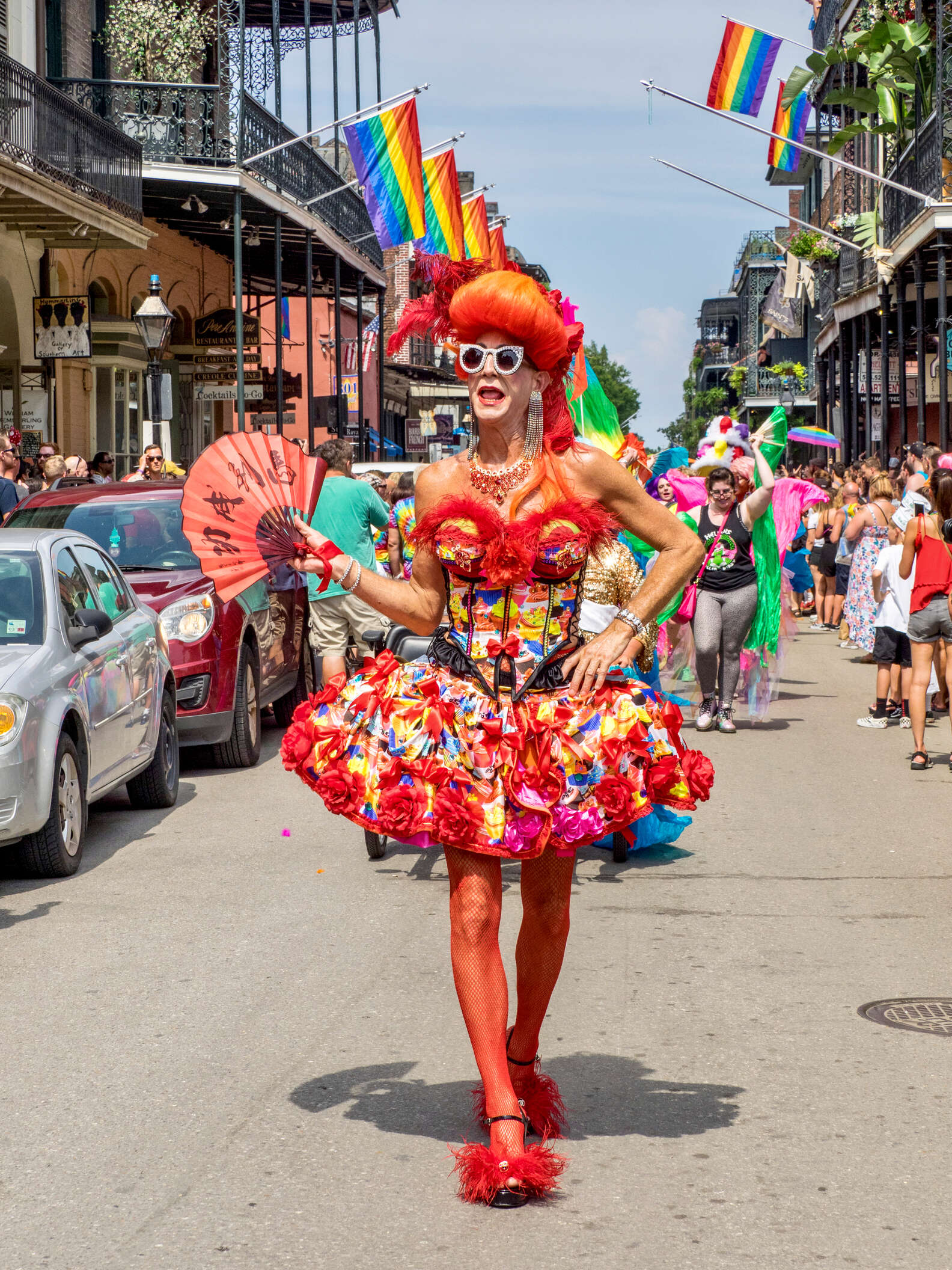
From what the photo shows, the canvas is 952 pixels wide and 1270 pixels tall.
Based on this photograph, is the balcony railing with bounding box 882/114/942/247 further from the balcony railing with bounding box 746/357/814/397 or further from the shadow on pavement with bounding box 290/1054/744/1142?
the balcony railing with bounding box 746/357/814/397

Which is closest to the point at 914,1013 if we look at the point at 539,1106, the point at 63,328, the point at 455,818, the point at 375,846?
the point at 539,1106

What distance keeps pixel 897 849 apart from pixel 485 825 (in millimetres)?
5116

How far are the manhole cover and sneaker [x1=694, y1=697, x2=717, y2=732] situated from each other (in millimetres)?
7458

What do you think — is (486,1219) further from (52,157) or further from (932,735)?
(52,157)

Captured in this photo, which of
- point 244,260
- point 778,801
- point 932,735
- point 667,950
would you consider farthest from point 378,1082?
point 244,260

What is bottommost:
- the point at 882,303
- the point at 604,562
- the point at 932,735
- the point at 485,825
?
the point at 932,735

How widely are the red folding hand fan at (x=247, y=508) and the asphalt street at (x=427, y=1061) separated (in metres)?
1.50

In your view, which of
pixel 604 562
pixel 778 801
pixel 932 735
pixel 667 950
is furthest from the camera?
pixel 932 735

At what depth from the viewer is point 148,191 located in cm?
2331

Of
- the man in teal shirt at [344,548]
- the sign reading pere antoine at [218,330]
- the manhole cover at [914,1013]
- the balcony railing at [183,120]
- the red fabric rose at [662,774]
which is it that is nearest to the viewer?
the red fabric rose at [662,774]

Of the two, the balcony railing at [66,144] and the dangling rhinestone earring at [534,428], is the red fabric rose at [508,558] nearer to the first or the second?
the dangling rhinestone earring at [534,428]

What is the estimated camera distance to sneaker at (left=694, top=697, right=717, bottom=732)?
13383 mm

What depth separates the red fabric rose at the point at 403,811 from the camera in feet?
13.6

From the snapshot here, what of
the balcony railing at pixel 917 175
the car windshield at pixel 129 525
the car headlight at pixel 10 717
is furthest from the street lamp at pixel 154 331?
the car headlight at pixel 10 717
